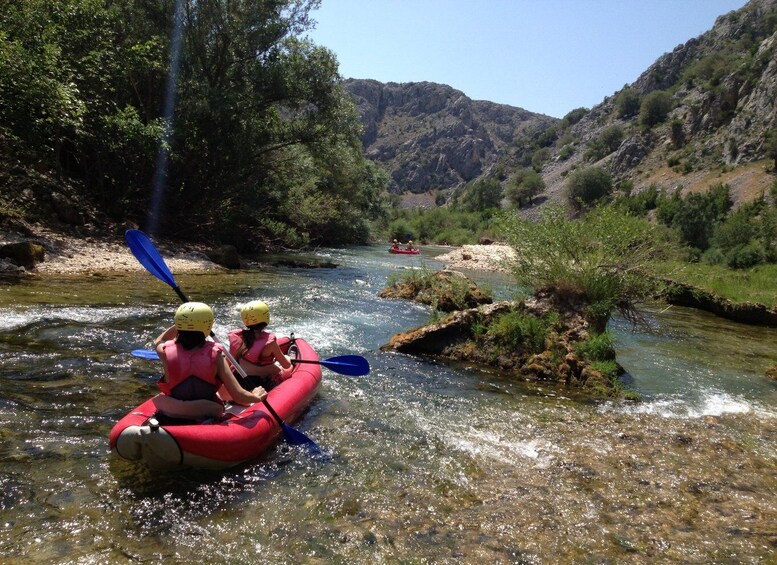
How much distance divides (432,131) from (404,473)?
15714 centimetres

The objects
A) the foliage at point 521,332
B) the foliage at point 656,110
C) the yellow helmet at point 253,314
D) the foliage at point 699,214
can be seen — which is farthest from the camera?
the foliage at point 656,110

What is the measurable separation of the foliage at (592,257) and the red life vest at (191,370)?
18.0ft

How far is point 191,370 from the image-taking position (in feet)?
12.3

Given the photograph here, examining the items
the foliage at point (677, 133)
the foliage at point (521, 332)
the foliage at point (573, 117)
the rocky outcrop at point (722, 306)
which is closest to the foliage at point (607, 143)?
the foliage at point (677, 133)

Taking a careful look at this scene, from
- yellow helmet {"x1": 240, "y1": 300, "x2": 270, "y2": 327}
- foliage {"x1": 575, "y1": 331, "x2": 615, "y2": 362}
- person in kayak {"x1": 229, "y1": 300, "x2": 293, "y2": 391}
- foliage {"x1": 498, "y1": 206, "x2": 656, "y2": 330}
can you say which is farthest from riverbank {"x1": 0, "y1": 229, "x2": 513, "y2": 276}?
yellow helmet {"x1": 240, "y1": 300, "x2": 270, "y2": 327}

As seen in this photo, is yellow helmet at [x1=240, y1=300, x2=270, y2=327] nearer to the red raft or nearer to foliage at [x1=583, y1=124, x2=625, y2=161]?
the red raft

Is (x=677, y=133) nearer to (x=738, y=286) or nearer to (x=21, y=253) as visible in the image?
(x=738, y=286)

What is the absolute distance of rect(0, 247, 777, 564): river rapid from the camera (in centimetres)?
303

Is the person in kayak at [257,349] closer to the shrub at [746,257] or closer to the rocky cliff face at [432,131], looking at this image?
the shrub at [746,257]

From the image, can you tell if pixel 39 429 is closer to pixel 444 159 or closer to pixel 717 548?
pixel 717 548

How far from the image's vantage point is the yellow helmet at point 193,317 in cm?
366

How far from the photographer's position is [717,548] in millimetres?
3143

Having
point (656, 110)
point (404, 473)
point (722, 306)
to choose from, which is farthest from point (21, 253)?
point (656, 110)

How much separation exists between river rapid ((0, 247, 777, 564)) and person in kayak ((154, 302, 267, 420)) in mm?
468
